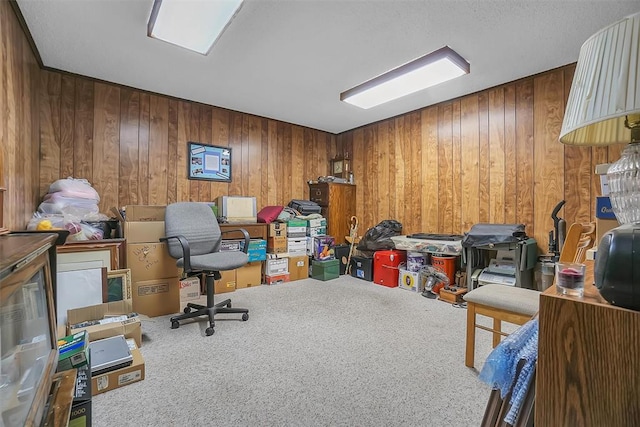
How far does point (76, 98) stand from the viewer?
119 inches

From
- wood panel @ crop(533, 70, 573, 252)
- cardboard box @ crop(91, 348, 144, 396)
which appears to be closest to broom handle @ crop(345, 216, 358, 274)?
wood panel @ crop(533, 70, 573, 252)

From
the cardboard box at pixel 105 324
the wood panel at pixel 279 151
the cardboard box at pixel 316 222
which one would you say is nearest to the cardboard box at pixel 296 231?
the cardboard box at pixel 316 222

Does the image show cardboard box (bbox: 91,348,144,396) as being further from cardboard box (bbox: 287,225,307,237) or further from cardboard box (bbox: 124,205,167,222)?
cardboard box (bbox: 287,225,307,237)

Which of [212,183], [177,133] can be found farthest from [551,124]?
[177,133]

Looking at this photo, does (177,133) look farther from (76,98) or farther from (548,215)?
(548,215)

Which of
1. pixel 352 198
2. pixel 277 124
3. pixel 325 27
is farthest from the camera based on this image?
pixel 352 198

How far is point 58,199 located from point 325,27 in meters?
2.79

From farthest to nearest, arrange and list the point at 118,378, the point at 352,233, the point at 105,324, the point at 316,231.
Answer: the point at 352,233
the point at 316,231
the point at 105,324
the point at 118,378

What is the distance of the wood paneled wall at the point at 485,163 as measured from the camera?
9.34ft

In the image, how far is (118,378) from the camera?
5.19ft

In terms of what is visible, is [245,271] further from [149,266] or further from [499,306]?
[499,306]

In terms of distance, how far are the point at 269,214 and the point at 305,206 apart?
69 centimetres

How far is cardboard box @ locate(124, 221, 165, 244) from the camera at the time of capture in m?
2.62

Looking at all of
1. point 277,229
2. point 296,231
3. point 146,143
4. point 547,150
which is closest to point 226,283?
point 277,229
